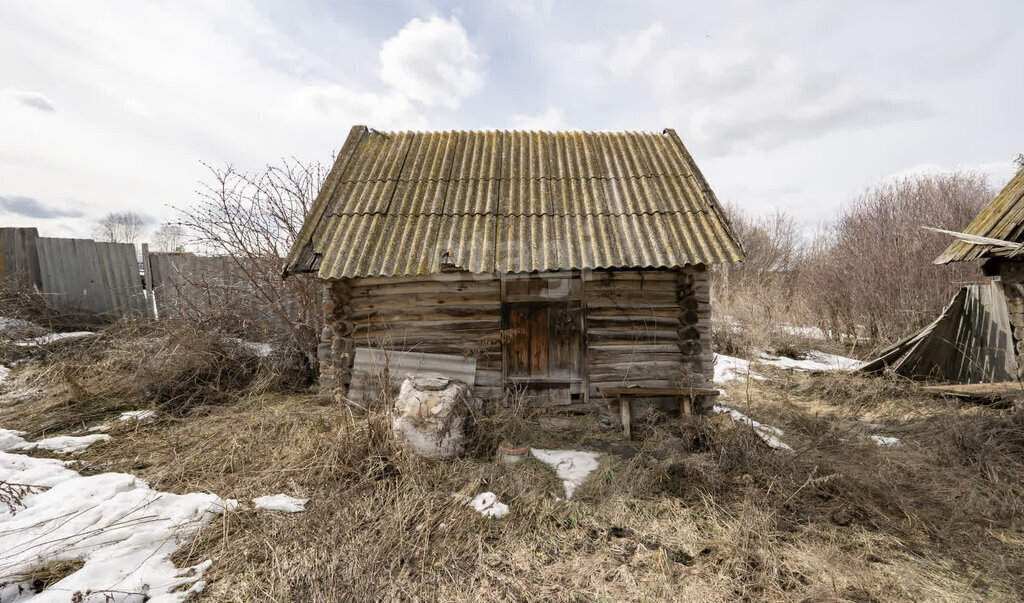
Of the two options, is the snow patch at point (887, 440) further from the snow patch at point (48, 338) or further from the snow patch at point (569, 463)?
the snow patch at point (48, 338)

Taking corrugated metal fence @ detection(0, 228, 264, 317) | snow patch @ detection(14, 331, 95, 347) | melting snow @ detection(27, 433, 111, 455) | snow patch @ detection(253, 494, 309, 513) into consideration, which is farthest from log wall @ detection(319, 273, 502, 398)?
snow patch @ detection(14, 331, 95, 347)

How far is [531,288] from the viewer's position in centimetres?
592

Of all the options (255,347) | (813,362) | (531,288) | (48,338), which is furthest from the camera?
(813,362)

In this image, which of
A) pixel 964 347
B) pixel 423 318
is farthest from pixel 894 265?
pixel 423 318

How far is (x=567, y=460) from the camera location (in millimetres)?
4840

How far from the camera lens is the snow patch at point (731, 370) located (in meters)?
9.42

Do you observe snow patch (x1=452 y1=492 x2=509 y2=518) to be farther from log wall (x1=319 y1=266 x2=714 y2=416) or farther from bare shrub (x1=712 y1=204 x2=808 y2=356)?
bare shrub (x1=712 y1=204 x2=808 y2=356)

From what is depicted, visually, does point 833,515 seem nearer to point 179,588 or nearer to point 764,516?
point 764,516

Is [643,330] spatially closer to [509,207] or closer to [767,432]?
[767,432]

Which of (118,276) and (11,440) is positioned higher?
(118,276)

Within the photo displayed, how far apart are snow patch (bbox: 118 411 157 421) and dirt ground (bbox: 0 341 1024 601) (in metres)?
0.21

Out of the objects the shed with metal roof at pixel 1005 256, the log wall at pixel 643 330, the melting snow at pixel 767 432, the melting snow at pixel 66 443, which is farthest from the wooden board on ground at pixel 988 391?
the melting snow at pixel 66 443

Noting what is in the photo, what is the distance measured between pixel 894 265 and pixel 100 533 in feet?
54.2

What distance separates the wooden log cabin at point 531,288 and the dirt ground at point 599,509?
0.79m
